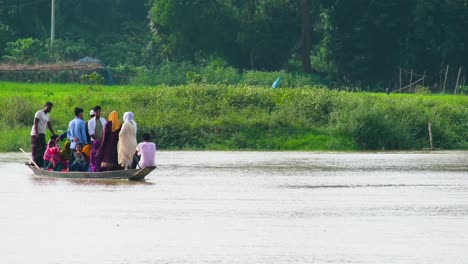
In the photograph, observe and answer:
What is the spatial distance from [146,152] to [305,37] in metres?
32.2

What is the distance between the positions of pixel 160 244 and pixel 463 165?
14.6 metres

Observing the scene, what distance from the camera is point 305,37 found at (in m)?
55.0

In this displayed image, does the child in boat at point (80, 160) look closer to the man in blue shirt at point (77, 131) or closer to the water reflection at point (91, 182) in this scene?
the man in blue shirt at point (77, 131)

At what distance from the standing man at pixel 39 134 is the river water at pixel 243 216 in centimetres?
59

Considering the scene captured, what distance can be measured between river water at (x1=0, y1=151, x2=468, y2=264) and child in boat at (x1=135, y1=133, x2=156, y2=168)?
1.36ft

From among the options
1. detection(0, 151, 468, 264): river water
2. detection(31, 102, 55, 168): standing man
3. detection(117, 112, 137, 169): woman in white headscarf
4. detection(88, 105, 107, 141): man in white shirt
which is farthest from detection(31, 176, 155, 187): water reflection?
detection(31, 102, 55, 168): standing man

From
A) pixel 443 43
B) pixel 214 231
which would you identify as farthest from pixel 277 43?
pixel 214 231

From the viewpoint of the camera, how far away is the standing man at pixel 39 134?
25500mm

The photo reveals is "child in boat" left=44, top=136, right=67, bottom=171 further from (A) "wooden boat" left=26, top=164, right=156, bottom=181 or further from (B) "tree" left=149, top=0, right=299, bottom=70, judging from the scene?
(B) "tree" left=149, top=0, right=299, bottom=70

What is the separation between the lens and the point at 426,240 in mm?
15805

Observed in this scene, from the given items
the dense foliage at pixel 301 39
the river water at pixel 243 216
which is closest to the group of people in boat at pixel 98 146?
the river water at pixel 243 216

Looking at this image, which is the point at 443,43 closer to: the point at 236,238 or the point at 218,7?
the point at 218,7

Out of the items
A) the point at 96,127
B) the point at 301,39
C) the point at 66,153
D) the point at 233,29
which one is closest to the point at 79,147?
the point at 96,127

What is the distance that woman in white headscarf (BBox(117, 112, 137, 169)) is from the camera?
929 inches
